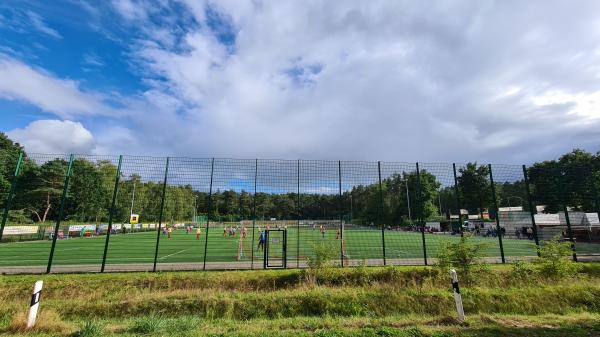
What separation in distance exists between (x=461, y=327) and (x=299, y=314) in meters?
3.50

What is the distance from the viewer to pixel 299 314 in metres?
7.13

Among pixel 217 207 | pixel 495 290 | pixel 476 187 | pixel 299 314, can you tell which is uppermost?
pixel 476 187

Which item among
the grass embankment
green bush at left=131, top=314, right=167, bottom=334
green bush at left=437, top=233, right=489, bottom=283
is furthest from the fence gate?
green bush at left=131, top=314, right=167, bottom=334

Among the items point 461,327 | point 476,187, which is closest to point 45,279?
point 461,327

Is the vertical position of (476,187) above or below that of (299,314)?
above

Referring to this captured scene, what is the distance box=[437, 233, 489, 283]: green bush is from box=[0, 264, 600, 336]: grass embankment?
340 millimetres

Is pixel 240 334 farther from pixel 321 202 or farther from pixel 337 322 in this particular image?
pixel 321 202

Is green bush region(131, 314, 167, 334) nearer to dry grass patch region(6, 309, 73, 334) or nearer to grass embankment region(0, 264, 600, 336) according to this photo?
grass embankment region(0, 264, 600, 336)

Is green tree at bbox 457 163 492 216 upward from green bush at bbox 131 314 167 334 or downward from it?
upward

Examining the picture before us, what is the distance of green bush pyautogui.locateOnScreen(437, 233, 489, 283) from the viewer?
8.36 m

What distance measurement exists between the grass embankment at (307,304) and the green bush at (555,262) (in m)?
0.25

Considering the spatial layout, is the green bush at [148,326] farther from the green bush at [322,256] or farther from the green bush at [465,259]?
the green bush at [465,259]

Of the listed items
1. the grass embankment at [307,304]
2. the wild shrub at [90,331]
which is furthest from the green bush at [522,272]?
the wild shrub at [90,331]

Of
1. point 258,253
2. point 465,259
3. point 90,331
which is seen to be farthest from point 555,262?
point 258,253
